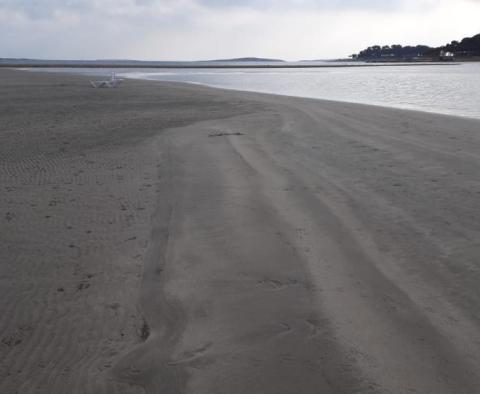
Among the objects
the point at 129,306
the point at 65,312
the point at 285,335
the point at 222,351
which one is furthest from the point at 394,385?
the point at 65,312

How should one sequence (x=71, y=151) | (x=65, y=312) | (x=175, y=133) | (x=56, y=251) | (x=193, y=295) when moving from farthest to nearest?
(x=175, y=133) < (x=71, y=151) < (x=56, y=251) < (x=193, y=295) < (x=65, y=312)

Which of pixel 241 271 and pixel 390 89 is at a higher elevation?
pixel 241 271

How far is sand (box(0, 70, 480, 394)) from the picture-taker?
298cm

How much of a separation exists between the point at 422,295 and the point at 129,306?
2230 mm

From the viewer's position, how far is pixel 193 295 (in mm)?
3932

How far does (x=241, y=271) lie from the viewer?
4.35 m

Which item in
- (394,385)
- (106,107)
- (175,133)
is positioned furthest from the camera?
(106,107)

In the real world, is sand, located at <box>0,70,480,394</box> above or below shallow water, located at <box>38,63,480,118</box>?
above

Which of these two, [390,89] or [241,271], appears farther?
[390,89]

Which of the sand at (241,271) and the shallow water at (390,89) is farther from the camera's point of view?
the shallow water at (390,89)

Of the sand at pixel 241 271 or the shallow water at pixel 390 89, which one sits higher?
the sand at pixel 241 271

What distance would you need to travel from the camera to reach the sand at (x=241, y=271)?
2979 millimetres

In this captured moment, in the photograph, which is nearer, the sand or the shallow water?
the sand

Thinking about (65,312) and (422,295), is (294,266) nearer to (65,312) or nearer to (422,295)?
(422,295)
